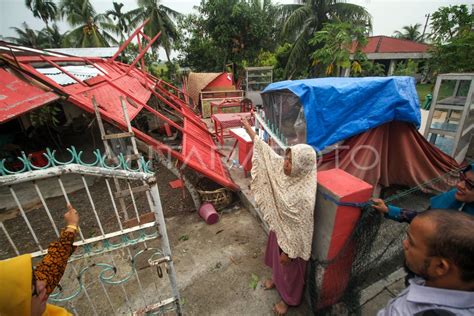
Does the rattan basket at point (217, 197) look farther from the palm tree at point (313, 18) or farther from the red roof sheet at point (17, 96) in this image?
the palm tree at point (313, 18)

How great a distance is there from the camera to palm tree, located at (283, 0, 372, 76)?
11.4 m

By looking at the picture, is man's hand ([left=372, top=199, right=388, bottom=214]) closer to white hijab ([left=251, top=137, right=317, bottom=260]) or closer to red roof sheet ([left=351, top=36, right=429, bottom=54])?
white hijab ([left=251, top=137, right=317, bottom=260])

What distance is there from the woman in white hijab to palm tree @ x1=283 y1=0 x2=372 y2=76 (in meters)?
11.8

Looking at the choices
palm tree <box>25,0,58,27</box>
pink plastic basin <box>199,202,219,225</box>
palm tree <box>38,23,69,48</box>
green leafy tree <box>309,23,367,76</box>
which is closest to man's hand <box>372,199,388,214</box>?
pink plastic basin <box>199,202,219,225</box>

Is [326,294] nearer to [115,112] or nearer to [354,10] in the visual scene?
[115,112]

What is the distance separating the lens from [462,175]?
5.39 feet

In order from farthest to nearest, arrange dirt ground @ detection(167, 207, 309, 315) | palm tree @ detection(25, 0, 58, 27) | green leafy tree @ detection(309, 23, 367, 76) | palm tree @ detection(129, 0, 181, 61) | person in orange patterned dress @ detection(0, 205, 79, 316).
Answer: palm tree @ detection(25, 0, 58, 27)
palm tree @ detection(129, 0, 181, 61)
green leafy tree @ detection(309, 23, 367, 76)
dirt ground @ detection(167, 207, 309, 315)
person in orange patterned dress @ detection(0, 205, 79, 316)

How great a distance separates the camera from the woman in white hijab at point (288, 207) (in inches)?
64.1

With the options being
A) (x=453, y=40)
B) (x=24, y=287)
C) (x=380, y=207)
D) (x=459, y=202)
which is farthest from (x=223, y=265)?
(x=453, y=40)

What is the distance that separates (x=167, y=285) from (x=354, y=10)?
587 inches

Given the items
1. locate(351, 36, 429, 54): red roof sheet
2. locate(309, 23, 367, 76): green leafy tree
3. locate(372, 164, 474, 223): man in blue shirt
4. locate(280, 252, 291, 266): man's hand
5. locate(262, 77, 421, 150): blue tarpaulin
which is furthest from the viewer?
locate(351, 36, 429, 54): red roof sheet

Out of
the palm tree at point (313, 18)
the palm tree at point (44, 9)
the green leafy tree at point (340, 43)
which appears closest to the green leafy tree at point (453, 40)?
the palm tree at point (313, 18)

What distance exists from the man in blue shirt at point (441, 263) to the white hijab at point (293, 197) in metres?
0.69

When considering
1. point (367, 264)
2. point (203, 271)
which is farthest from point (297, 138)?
point (203, 271)
